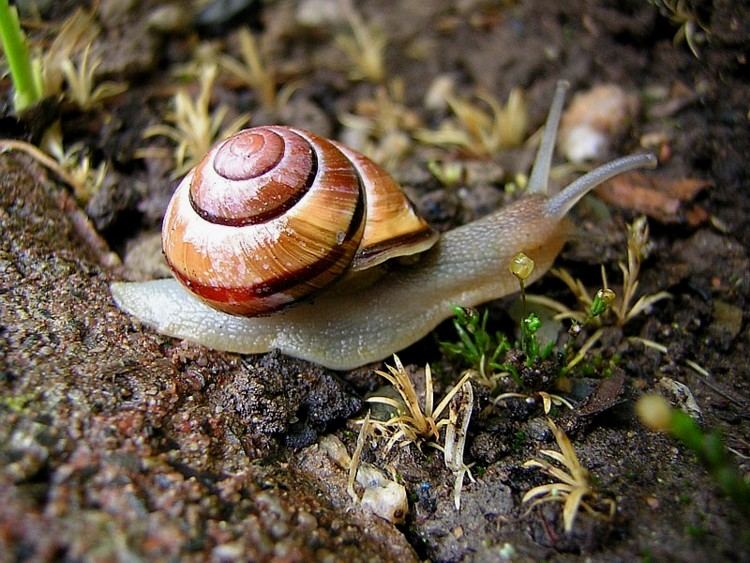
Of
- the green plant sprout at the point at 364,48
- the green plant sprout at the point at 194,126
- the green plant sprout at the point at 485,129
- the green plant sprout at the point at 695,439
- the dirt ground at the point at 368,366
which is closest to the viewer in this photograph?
the green plant sprout at the point at 695,439

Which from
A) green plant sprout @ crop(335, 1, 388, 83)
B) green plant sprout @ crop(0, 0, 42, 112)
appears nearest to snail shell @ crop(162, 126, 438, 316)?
green plant sprout @ crop(0, 0, 42, 112)

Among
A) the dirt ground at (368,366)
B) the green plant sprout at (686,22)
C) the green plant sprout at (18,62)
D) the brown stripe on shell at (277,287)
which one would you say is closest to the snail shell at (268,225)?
the brown stripe on shell at (277,287)

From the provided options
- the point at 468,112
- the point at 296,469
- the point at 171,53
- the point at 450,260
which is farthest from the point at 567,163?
the point at 171,53

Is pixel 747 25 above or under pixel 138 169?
above

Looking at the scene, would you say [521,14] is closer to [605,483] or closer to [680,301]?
[680,301]

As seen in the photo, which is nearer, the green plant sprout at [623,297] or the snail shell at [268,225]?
the snail shell at [268,225]

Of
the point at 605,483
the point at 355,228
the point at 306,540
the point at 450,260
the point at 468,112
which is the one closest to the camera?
the point at 306,540

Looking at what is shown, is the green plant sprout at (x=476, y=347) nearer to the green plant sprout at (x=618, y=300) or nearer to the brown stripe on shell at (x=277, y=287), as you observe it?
the green plant sprout at (x=618, y=300)

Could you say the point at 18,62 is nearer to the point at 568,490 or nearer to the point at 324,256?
the point at 324,256
